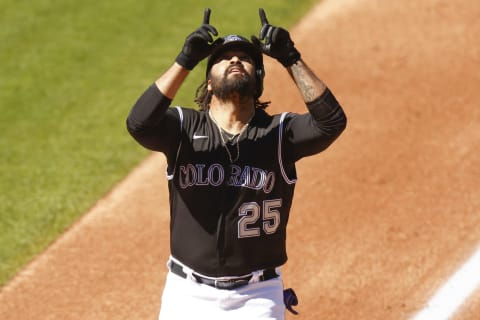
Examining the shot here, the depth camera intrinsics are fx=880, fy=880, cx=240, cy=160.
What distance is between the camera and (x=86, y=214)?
8.80 metres

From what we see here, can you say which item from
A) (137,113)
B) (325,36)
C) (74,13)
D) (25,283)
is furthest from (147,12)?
(137,113)

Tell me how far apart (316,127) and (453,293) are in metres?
2.69

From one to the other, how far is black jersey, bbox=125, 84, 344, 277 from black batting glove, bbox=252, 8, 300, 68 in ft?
1.24

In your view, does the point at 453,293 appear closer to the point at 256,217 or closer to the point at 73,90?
the point at 256,217

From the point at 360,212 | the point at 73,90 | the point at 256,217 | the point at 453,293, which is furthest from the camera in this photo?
the point at 73,90

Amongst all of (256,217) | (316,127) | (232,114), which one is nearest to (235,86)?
(232,114)

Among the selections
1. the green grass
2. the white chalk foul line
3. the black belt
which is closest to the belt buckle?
the black belt

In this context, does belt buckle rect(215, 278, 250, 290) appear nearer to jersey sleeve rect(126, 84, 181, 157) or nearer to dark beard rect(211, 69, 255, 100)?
jersey sleeve rect(126, 84, 181, 157)

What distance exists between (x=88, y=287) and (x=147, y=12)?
617 centimetres

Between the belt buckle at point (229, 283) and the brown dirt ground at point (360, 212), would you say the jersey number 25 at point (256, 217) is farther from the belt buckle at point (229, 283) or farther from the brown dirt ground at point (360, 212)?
the brown dirt ground at point (360, 212)

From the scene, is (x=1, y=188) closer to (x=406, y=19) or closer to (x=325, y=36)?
(x=325, y=36)

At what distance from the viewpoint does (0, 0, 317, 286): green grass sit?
8.97 metres

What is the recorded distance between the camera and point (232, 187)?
17.8 feet

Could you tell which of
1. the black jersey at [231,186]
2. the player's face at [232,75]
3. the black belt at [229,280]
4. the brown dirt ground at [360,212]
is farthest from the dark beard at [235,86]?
the brown dirt ground at [360,212]
